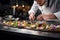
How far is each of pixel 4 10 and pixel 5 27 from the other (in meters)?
0.79

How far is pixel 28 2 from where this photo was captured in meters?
3.23

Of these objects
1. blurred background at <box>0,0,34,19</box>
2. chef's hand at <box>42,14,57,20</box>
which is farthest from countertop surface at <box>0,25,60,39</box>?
blurred background at <box>0,0,34,19</box>

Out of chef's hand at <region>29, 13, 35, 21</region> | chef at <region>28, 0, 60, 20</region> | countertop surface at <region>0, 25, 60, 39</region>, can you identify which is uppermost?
chef at <region>28, 0, 60, 20</region>

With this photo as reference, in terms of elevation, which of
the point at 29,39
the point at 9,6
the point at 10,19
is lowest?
the point at 29,39

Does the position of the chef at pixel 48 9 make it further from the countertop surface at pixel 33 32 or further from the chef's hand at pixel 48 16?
the countertop surface at pixel 33 32

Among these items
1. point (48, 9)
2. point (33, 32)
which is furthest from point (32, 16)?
point (33, 32)

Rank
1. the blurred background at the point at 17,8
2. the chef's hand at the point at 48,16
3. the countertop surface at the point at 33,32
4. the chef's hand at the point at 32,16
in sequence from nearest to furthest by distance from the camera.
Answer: the countertop surface at the point at 33,32
the chef's hand at the point at 48,16
the chef's hand at the point at 32,16
the blurred background at the point at 17,8

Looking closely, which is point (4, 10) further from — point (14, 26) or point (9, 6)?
point (14, 26)

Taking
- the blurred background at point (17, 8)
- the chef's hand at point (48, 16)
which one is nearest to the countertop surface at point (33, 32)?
the chef's hand at point (48, 16)

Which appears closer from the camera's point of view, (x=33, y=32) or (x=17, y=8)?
(x=33, y=32)

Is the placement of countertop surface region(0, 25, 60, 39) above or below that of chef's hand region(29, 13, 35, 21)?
below

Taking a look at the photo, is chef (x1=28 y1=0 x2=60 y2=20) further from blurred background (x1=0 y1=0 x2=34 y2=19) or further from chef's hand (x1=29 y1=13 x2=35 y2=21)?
blurred background (x1=0 y1=0 x2=34 y2=19)

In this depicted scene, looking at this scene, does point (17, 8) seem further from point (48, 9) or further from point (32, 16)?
point (48, 9)

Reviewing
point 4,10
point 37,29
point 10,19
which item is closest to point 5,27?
point 10,19
